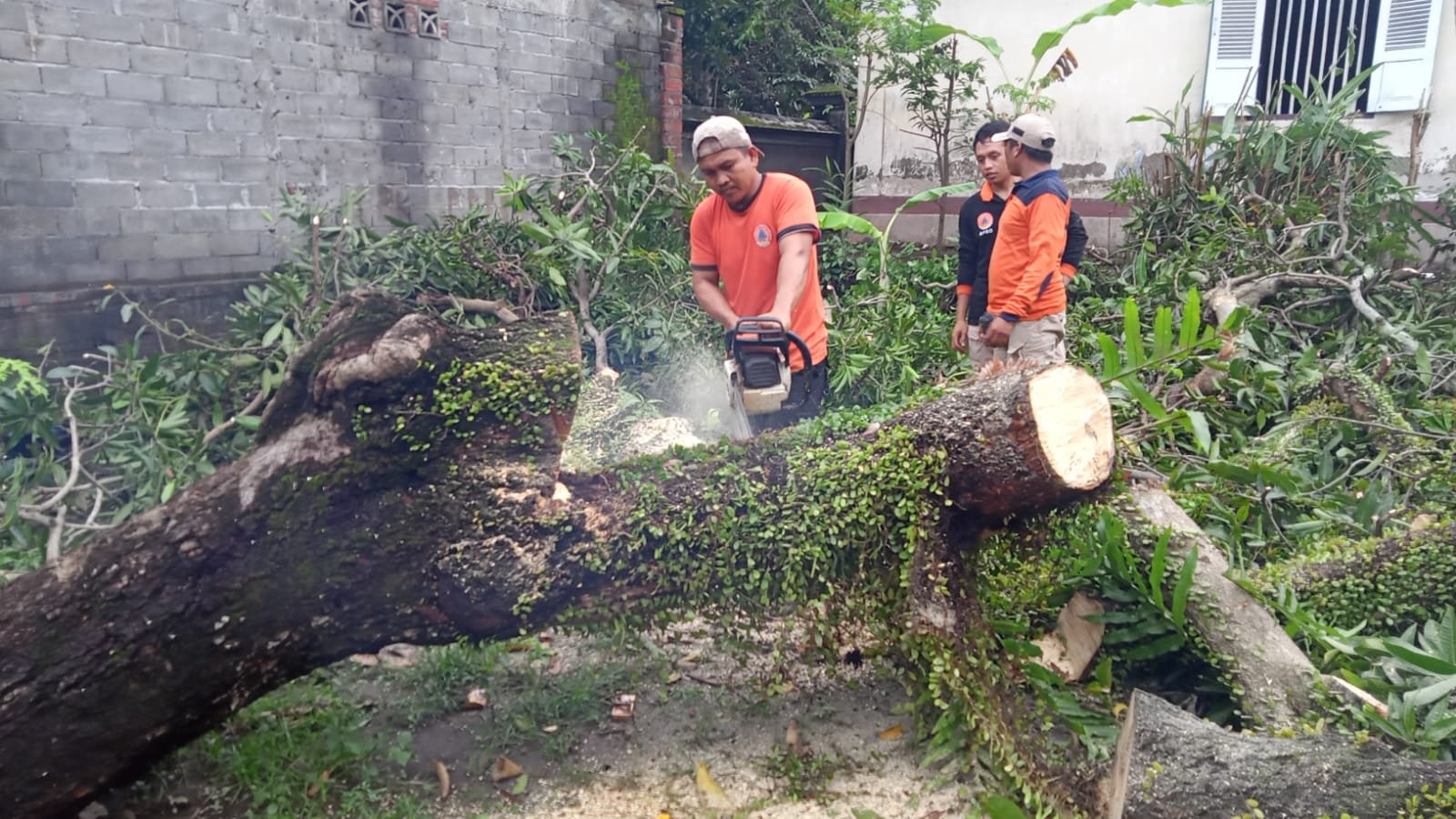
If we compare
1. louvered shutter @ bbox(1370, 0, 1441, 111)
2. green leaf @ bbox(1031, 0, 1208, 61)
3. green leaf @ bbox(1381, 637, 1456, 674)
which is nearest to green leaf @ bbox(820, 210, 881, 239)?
green leaf @ bbox(1031, 0, 1208, 61)

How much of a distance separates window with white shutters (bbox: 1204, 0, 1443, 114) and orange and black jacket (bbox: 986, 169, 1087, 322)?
3740 millimetres

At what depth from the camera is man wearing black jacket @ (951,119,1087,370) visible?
4.13 metres

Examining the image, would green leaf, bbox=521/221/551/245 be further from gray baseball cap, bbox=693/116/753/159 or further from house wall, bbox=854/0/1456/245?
house wall, bbox=854/0/1456/245

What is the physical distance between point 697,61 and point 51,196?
217 inches

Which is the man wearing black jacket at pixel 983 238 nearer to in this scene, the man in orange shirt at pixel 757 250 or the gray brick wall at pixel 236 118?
the man in orange shirt at pixel 757 250

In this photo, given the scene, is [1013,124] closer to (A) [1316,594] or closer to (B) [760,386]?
(B) [760,386]

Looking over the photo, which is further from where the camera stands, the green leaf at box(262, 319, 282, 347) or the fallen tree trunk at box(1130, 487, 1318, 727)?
the green leaf at box(262, 319, 282, 347)

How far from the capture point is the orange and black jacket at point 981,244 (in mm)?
4129

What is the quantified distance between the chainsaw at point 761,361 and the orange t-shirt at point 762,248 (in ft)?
1.12

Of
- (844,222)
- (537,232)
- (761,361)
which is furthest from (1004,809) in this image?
(844,222)

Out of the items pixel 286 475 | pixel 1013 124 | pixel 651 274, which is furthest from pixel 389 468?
pixel 651 274

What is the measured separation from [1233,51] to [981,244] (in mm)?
4123

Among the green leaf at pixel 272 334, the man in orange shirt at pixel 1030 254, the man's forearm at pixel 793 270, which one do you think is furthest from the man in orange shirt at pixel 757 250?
the green leaf at pixel 272 334

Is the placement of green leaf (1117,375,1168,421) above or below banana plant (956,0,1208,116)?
below
